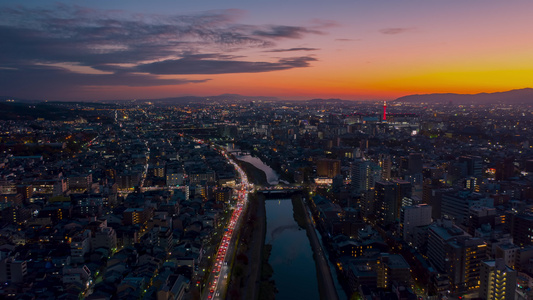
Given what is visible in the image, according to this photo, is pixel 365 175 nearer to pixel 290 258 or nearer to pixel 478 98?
pixel 290 258

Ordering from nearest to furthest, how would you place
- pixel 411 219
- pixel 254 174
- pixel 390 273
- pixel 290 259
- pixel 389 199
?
1. pixel 390 273
2. pixel 290 259
3. pixel 411 219
4. pixel 389 199
5. pixel 254 174

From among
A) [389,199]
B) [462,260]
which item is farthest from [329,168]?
[462,260]

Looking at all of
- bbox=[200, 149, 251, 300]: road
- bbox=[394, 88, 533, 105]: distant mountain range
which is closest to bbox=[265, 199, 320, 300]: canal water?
bbox=[200, 149, 251, 300]: road

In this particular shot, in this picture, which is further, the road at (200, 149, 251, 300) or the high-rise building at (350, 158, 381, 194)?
the high-rise building at (350, 158, 381, 194)

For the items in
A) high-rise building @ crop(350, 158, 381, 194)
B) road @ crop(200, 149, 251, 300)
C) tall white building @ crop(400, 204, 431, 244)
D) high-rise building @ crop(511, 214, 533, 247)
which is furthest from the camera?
high-rise building @ crop(350, 158, 381, 194)

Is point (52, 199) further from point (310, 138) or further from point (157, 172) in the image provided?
point (310, 138)

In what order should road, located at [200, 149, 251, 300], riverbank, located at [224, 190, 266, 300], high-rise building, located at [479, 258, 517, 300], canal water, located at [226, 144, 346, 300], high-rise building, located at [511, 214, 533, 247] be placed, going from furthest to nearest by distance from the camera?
high-rise building, located at [511, 214, 533, 247] < canal water, located at [226, 144, 346, 300] < riverbank, located at [224, 190, 266, 300] < road, located at [200, 149, 251, 300] < high-rise building, located at [479, 258, 517, 300]

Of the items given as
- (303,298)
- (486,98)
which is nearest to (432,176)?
(303,298)

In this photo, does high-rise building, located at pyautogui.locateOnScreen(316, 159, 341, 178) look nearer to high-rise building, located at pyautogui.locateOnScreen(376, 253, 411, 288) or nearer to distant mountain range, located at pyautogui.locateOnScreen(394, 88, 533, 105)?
high-rise building, located at pyautogui.locateOnScreen(376, 253, 411, 288)
